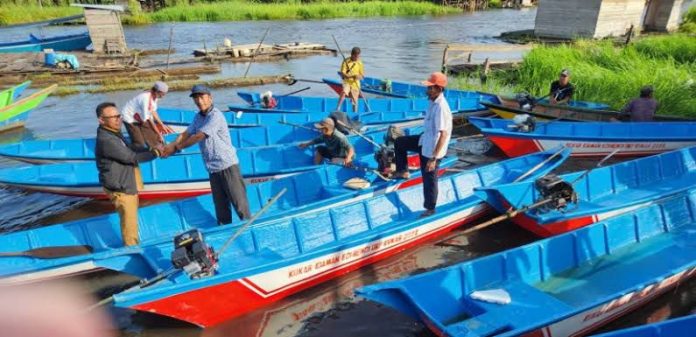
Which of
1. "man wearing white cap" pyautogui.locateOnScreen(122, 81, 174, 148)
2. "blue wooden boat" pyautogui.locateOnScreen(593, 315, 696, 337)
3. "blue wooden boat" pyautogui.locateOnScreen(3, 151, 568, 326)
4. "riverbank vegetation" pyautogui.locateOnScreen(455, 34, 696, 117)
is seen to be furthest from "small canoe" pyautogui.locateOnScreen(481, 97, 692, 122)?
"man wearing white cap" pyautogui.locateOnScreen(122, 81, 174, 148)

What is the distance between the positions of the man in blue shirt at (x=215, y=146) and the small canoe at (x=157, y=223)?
550 millimetres

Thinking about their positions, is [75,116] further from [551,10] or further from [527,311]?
[551,10]

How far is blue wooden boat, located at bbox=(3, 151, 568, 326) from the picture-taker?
5016mm

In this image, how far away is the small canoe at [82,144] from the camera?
9.80 m

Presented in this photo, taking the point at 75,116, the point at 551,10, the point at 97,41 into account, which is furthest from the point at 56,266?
the point at 551,10

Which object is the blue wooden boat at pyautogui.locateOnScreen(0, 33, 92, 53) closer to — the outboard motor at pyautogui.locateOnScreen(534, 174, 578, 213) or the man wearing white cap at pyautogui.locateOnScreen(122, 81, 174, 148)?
the man wearing white cap at pyautogui.locateOnScreen(122, 81, 174, 148)

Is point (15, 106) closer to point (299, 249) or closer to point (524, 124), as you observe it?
point (299, 249)

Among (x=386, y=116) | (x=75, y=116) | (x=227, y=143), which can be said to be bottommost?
(x=75, y=116)

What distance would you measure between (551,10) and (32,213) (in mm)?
28429

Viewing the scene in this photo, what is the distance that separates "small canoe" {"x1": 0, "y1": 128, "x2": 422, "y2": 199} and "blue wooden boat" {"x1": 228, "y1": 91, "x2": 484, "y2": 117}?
3.87m

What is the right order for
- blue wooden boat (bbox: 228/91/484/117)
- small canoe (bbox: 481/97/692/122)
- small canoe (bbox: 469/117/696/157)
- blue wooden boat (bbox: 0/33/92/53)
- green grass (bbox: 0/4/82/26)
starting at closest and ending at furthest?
small canoe (bbox: 469/117/696/157), small canoe (bbox: 481/97/692/122), blue wooden boat (bbox: 228/91/484/117), blue wooden boat (bbox: 0/33/92/53), green grass (bbox: 0/4/82/26)

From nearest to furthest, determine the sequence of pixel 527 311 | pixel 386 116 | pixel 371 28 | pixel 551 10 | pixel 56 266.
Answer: pixel 527 311 → pixel 56 266 → pixel 386 116 → pixel 551 10 → pixel 371 28

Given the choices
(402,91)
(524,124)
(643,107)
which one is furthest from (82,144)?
(643,107)

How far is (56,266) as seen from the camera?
17.8 feet
